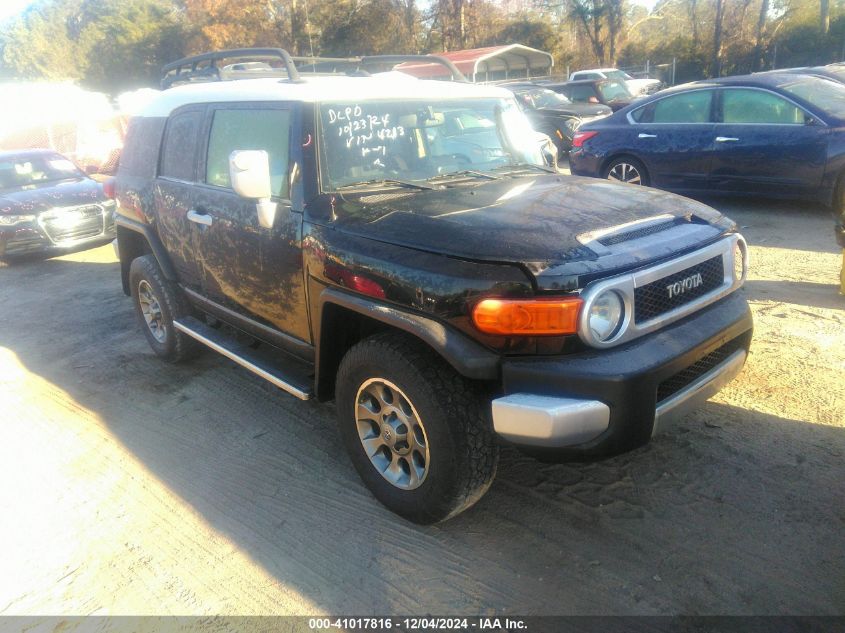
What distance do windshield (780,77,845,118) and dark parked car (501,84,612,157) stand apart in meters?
5.09

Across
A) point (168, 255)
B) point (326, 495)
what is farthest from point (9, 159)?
point (326, 495)

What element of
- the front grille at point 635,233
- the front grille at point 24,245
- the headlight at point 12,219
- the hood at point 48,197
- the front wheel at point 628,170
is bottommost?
the front grille at point 24,245

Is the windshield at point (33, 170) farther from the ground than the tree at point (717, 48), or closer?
closer

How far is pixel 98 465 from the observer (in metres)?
3.79

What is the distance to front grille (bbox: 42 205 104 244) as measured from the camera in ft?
29.5

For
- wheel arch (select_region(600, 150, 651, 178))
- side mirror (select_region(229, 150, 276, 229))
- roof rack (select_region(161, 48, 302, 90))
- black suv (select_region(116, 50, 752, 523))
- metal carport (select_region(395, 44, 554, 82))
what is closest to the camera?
black suv (select_region(116, 50, 752, 523))

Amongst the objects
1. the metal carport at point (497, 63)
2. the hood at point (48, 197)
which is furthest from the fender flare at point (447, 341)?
the metal carport at point (497, 63)

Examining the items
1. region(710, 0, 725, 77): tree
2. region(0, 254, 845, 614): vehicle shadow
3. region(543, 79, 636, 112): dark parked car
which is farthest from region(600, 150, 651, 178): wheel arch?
region(710, 0, 725, 77): tree

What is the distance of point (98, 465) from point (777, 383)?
401 cm

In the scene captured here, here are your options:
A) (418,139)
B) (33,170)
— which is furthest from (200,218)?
(33,170)

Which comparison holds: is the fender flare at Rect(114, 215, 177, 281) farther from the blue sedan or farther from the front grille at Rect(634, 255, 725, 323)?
the blue sedan

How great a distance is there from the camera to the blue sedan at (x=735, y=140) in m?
7.27

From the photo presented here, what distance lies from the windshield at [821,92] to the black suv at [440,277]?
16.8ft

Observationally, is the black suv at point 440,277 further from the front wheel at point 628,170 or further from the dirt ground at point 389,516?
the front wheel at point 628,170
